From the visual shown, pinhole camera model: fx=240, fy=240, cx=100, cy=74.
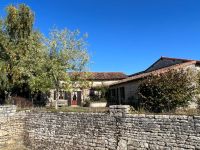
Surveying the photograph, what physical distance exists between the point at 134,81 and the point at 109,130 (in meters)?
9.70

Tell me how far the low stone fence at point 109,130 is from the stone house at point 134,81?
22.7 ft

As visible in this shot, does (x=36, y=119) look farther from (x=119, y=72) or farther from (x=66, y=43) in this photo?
(x=119, y=72)

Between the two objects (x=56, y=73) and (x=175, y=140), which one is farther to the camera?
(x=56, y=73)

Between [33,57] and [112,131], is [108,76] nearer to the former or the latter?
[33,57]

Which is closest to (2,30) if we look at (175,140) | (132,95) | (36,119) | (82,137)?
(36,119)

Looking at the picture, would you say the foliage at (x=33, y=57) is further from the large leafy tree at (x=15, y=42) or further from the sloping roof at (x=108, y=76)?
the sloping roof at (x=108, y=76)

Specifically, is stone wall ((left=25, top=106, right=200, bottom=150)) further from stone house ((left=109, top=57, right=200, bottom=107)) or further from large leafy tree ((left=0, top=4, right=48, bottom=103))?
large leafy tree ((left=0, top=4, right=48, bottom=103))

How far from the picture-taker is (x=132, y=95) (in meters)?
21.3

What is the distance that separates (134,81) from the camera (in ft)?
67.7

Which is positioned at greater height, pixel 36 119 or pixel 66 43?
pixel 66 43

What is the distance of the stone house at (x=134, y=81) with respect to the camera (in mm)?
18356

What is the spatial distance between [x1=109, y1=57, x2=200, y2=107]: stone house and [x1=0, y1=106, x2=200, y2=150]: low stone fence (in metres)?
6.91

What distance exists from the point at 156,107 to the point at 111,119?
333cm

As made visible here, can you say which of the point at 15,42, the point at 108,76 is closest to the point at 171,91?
the point at 15,42
